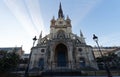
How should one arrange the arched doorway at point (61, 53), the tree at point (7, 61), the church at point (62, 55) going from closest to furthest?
the tree at point (7, 61) < the church at point (62, 55) < the arched doorway at point (61, 53)

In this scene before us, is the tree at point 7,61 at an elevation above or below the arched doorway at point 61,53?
below

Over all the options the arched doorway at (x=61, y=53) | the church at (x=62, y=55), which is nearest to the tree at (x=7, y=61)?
Result: the church at (x=62, y=55)

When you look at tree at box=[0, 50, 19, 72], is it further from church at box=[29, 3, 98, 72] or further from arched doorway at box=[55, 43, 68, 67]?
arched doorway at box=[55, 43, 68, 67]

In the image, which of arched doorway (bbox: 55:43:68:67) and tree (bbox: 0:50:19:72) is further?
arched doorway (bbox: 55:43:68:67)

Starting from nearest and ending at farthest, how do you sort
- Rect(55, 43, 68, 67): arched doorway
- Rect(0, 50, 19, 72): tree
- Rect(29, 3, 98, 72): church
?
1. Rect(0, 50, 19, 72): tree
2. Rect(29, 3, 98, 72): church
3. Rect(55, 43, 68, 67): arched doorway

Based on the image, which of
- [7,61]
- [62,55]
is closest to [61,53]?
[62,55]

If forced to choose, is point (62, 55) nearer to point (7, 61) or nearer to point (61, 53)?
point (61, 53)

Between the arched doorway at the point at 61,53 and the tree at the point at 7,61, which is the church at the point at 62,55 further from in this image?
the tree at the point at 7,61

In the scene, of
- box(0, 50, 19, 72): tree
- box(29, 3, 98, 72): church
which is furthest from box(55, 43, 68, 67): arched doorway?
box(0, 50, 19, 72): tree

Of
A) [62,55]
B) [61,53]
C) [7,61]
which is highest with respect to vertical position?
[61,53]

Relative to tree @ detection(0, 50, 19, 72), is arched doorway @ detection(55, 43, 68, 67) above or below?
above

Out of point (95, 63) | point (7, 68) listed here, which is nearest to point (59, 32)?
point (95, 63)

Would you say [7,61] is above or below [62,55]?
below

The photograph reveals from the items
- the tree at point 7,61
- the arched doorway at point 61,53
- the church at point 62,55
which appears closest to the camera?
the tree at point 7,61
